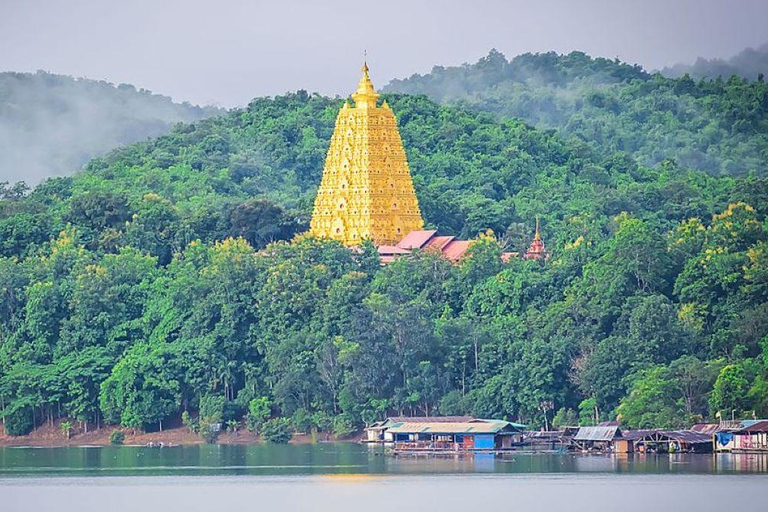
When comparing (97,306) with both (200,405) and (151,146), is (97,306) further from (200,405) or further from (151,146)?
(151,146)

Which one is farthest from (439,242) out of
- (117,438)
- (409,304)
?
(117,438)

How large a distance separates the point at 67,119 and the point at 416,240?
90448 millimetres

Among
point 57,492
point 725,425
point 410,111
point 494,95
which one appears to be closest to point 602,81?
point 494,95

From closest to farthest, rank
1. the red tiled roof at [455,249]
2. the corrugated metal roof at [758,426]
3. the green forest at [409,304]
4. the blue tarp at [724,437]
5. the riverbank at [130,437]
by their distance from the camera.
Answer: the corrugated metal roof at [758,426] → the blue tarp at [724,437] → the green forest at [409,304] → the riverbank at [130,437] → the red tiled roof at [455,249]

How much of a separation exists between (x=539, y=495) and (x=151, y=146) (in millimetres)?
62711

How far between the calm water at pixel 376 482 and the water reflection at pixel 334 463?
35mm

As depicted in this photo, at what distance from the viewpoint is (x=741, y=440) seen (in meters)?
74.6

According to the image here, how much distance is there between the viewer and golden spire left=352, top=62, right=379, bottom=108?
104 m

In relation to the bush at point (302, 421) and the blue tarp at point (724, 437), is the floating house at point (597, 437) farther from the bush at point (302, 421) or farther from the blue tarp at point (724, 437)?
the bush at point (302, 421)

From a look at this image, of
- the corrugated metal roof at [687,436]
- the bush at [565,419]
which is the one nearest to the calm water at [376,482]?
the corrugated metal roof at [687,436]

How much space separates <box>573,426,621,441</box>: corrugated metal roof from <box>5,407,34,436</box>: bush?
2410 centimetres

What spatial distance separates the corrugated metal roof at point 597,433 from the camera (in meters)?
76.2

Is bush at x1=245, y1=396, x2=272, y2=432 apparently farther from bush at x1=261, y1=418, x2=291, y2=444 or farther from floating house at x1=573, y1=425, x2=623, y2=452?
floating house at x1=573, y1=425, x2=623, y2=452

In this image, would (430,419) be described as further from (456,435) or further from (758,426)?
(758,426)
